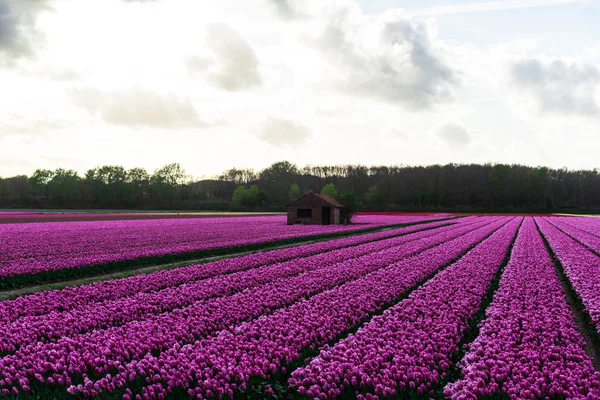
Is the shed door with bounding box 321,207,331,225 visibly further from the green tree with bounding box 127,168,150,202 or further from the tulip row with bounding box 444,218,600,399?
the green tree with bounding box 127,168,150,202

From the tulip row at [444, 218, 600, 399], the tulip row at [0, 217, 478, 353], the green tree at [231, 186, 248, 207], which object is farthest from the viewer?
the green tree at [231, 186, 248, 207]

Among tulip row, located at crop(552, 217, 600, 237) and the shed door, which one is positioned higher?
the shed door

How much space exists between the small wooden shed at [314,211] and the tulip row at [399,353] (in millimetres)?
41965

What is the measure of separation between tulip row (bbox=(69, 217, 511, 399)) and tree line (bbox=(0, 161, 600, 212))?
332ft

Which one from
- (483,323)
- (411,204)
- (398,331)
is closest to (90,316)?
(398,331)

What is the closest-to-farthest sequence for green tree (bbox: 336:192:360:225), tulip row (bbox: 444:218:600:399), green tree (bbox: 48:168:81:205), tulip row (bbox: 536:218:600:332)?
tulip row (bbox: 444:218:600:399) < tulip row (bbox: 536:218:600:332) < green tree (bbox: 336:192:360:225) < green tree (bbox: 48:168:81:205)

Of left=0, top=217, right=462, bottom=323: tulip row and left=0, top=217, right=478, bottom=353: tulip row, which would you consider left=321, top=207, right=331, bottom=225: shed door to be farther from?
left=0, top=217, right=478, bottom=353: tulip row

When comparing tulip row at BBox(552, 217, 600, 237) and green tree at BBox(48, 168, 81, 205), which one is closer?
tulip row at BBox(552, 217, 600, 237)

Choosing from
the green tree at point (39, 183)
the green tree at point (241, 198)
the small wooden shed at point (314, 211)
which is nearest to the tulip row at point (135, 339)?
the small wooden shed at point (314, 211)

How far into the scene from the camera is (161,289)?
13562 millimetres

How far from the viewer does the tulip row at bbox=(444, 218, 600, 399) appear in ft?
18.9

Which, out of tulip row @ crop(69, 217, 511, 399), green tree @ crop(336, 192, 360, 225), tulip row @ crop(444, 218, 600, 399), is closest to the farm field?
green tree @ crop(336, 192, 360, 225)

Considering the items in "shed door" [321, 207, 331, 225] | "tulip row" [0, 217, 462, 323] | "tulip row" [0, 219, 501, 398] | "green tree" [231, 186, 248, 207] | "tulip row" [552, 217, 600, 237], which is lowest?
"tulip row" [0, 217, 462, 323]

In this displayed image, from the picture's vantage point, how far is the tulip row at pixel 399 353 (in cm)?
602
